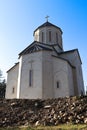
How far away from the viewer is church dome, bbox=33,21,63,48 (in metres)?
23.5

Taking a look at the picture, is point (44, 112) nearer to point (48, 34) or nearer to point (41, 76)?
point (41, 76)

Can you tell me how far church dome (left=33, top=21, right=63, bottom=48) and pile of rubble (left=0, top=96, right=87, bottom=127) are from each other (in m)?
12.6

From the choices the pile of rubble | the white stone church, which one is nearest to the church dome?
the white stone church

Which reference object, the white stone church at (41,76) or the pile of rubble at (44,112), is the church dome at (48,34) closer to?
the white stone church at (41,76)

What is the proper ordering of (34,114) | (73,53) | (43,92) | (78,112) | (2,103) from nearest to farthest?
(78,112), (34,114), (2,103), (43,92), (73,53)

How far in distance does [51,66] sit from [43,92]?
3280mm

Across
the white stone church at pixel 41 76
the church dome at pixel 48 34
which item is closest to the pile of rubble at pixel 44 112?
the white stone church at pixel 41 76

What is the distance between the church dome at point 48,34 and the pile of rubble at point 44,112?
1263 centimetres

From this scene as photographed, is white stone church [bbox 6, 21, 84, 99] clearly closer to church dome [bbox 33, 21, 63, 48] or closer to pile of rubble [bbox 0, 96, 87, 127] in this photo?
church dome [bbox 33, 21, 63, 48]

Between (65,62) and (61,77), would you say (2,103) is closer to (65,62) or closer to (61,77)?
(61,77)

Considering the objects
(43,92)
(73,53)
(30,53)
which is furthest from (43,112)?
(73,53)

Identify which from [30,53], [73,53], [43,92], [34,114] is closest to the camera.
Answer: [34,114]

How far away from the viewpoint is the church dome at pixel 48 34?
23531 mm

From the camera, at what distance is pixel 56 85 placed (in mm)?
17938
